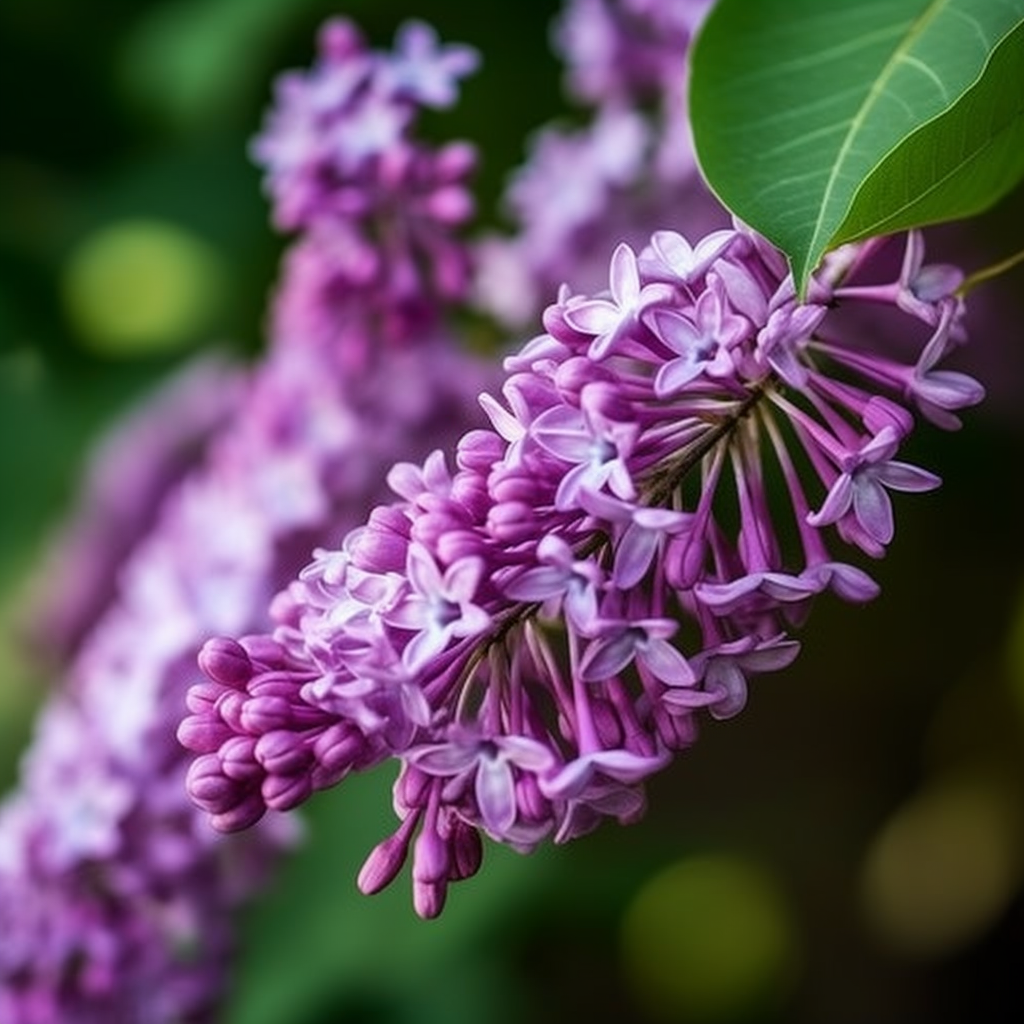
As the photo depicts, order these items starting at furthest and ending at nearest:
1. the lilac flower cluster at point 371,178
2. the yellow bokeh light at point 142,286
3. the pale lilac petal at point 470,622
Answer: the yellow bokeh light at point 142,286 → the lilac flower cluster at point 371,178 → the pale lilac petal at point 470,622

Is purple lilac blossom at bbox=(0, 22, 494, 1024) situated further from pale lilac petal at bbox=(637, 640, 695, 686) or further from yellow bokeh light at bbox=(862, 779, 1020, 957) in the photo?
yellow bokeh light at bbox=(862, 779, 1020, 957)

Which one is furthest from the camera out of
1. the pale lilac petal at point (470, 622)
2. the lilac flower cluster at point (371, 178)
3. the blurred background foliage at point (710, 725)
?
the blurred background foliage at point (710, 725)

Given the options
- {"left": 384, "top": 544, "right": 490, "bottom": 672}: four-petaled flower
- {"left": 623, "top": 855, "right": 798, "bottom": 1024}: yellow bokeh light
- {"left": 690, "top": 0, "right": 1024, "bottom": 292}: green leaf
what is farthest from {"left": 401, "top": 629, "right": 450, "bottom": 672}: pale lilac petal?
{"left": 623, "top": 855, "right": 798, "bottom": 1024}: yellow bokeh light

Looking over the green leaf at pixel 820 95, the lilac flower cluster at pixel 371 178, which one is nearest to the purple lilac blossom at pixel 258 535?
the lilac flower cluster at pixel 371 178

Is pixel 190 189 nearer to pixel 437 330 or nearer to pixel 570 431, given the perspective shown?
pixel 437 330

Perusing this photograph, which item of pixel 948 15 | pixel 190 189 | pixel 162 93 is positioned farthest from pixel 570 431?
pixel 190 189

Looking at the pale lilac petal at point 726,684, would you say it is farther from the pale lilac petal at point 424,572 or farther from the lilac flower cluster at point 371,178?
the lilac flower cluster at point 371,178
